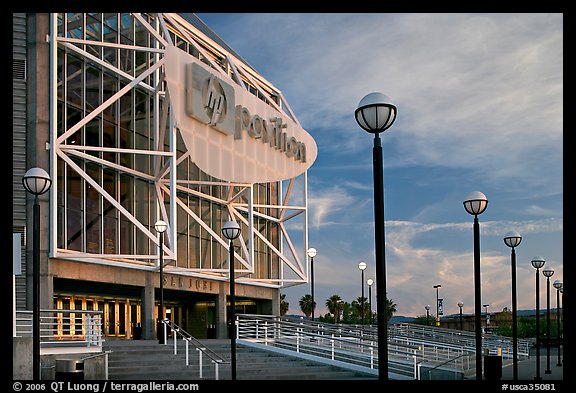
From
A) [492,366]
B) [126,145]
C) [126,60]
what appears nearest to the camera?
[492,366]

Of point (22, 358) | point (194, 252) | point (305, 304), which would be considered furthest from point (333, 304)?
point (22, 358)

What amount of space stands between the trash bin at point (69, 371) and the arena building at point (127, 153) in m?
13.0

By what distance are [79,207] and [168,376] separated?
14.1 meters

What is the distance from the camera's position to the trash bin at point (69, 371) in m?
15.0

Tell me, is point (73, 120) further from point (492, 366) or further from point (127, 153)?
point (492, 366)

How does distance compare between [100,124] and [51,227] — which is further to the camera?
[100,124]

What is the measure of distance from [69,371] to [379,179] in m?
7.95

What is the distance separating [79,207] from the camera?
115ft

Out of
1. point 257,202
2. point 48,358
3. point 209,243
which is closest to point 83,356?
point 48,358

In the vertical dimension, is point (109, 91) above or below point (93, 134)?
above

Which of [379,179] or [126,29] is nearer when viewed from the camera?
[379,179]

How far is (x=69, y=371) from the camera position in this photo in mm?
15484

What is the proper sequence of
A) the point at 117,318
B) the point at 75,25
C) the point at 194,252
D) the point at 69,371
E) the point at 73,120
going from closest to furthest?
the point at 69,371 → the point at 73,120 → the point at 75,25 → the point at 117,318 → the point at 194,252
